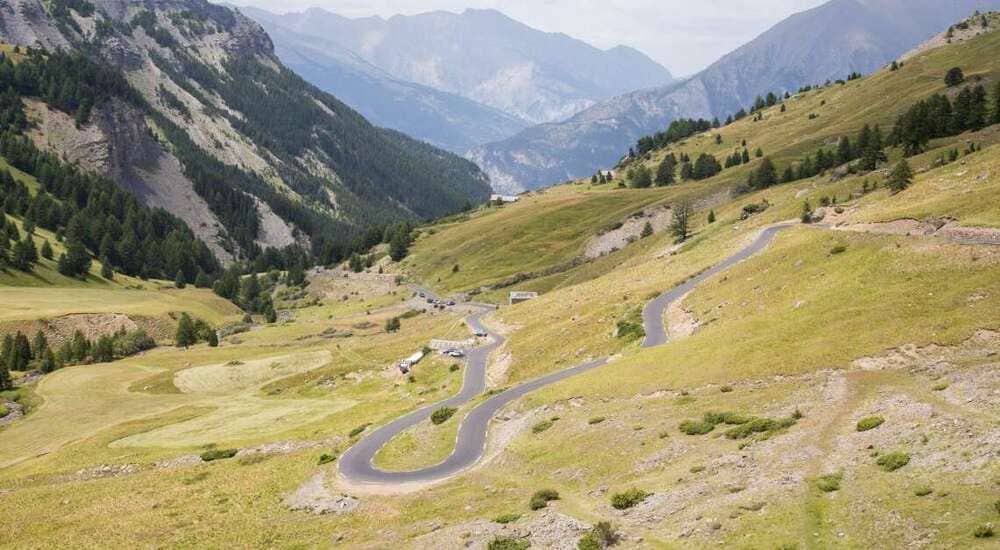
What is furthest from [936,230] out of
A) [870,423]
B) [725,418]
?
[870,423]

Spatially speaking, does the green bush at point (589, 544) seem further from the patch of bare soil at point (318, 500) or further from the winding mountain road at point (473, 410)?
the winding mountain road at point (473, 410)

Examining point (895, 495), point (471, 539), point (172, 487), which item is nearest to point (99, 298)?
point (172, 487)

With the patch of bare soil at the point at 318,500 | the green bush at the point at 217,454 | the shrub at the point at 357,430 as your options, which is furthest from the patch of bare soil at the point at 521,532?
the green bush at the point at 217,454

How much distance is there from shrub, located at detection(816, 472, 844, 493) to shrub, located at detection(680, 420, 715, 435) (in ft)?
33.8

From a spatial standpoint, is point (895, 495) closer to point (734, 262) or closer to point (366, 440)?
point (366, 440)

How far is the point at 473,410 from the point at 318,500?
59.7ft

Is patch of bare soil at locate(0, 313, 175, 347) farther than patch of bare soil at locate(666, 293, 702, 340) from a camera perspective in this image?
Yes

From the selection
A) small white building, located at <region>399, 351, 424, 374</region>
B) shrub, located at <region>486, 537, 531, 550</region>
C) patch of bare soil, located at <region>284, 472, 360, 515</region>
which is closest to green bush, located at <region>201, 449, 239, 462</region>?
patch of bare soil, located at <region>284, 472, 360, 515</region>

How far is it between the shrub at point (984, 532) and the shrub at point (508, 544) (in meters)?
16.7

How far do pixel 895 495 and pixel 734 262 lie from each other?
222ft

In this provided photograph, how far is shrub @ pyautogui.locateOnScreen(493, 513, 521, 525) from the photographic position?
33.5 m

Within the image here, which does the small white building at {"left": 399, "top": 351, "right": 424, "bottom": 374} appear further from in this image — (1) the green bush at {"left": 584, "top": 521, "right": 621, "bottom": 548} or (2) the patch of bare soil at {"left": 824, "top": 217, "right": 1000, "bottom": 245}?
(1) the green bush at {"left": 584, "top": 521, "right": 621, "bottom": 548}

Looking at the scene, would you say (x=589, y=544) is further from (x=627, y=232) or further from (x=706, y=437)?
(x=627, y=232)

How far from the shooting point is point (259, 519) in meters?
42.9
